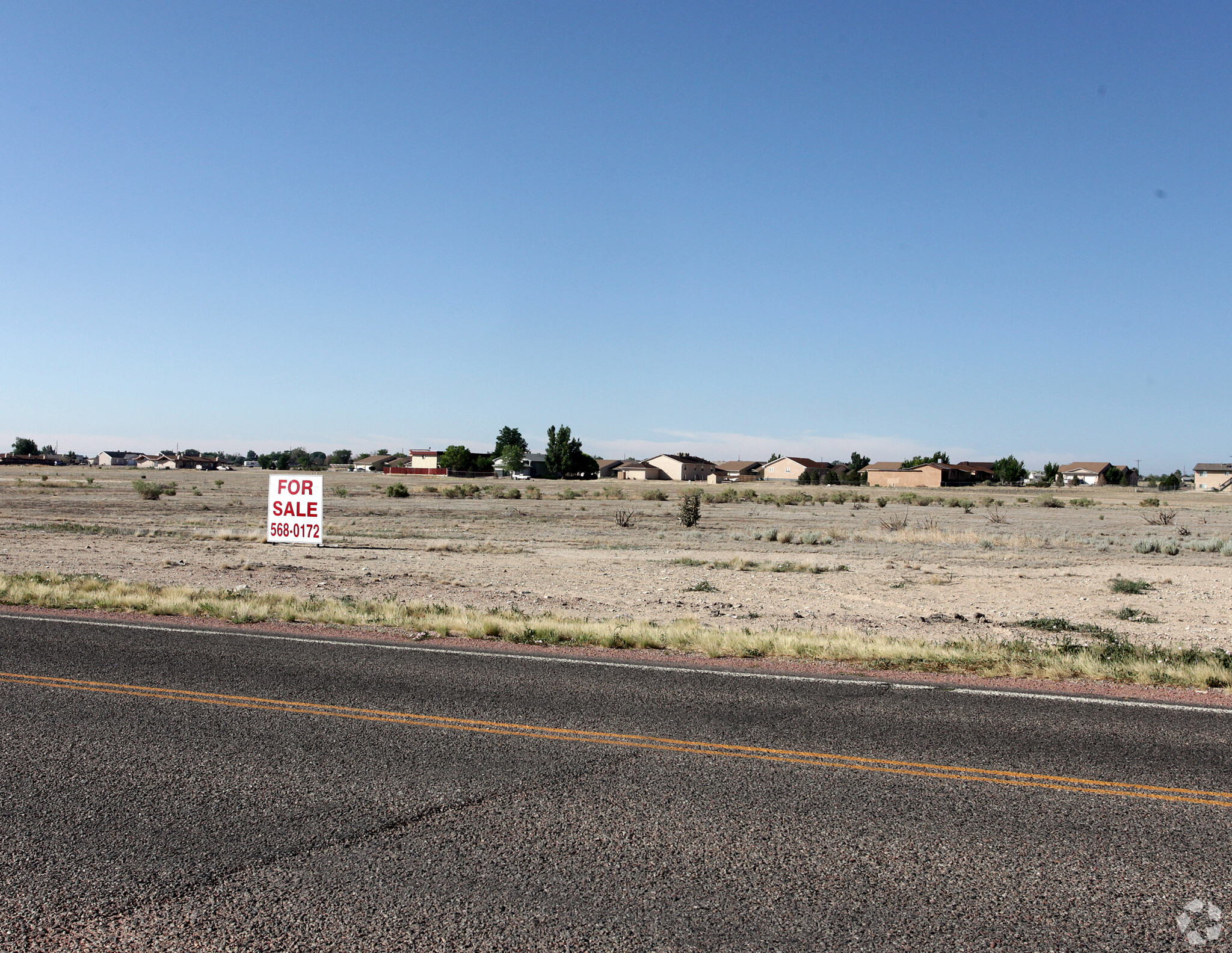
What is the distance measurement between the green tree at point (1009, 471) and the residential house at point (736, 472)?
143 ft

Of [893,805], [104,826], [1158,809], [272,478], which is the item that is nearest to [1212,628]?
[1158,809]

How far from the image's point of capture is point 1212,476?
15900cm

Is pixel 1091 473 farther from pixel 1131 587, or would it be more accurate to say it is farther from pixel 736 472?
pixel 1131 587

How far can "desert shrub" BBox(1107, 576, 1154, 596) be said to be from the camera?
68.8ft

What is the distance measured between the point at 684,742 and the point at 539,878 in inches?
106

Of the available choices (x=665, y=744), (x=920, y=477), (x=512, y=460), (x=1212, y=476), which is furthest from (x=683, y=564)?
(x=1212, y=476)

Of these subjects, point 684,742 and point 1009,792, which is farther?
point 684,742

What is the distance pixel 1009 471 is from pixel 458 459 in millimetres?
97529

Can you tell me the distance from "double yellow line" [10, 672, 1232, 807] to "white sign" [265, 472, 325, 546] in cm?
1904

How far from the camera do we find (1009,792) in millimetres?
6219

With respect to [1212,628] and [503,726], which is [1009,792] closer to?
[503,726]

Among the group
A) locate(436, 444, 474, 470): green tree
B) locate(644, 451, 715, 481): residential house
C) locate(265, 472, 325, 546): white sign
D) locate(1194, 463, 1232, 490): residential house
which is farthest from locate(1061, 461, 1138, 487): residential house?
locate(265, 472, 325, 546): white sign

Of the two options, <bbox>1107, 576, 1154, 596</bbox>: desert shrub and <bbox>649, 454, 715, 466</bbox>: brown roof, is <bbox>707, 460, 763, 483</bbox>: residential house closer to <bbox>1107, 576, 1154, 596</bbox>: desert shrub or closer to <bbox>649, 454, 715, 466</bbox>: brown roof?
<bbox>649, 454, 715, 466</bbox>: brown roof

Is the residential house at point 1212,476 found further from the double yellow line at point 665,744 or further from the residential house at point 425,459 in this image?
the double yellow line at point 665,744
